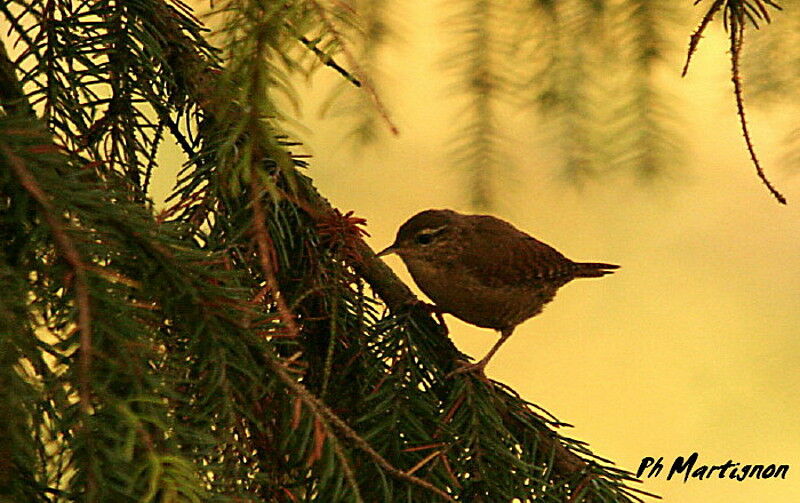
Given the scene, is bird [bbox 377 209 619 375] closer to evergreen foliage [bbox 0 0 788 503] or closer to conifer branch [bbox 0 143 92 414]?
evergreen foliage [bbox 0 0 788 503]

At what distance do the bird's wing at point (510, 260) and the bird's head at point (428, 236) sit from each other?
0.14ft

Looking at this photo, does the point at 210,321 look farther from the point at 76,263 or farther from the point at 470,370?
the point at 470,370

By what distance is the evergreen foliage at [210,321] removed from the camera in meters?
0.59

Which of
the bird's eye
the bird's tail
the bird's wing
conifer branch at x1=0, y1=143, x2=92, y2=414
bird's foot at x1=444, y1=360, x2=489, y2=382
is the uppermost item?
the bird's tail

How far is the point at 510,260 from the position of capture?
6.46 feet

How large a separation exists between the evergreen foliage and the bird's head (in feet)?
2.37

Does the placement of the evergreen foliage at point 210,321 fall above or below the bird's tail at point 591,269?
below

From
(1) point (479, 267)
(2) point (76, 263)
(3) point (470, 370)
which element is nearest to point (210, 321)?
(2) point (76, 263)

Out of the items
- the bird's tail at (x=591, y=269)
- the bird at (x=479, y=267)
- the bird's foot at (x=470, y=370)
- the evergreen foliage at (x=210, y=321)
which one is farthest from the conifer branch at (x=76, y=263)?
the bird's tail at (x=591, y=269)

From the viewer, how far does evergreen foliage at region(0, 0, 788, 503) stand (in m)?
0.59

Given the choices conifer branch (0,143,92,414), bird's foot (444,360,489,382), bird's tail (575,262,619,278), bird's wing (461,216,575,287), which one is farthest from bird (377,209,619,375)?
conifer branch (0,143,92,414)

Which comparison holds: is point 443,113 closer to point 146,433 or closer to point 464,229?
point 464,229

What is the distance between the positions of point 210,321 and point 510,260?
4.30ft

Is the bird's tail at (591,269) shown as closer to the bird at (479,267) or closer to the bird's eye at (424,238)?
the bird at (479,267)
